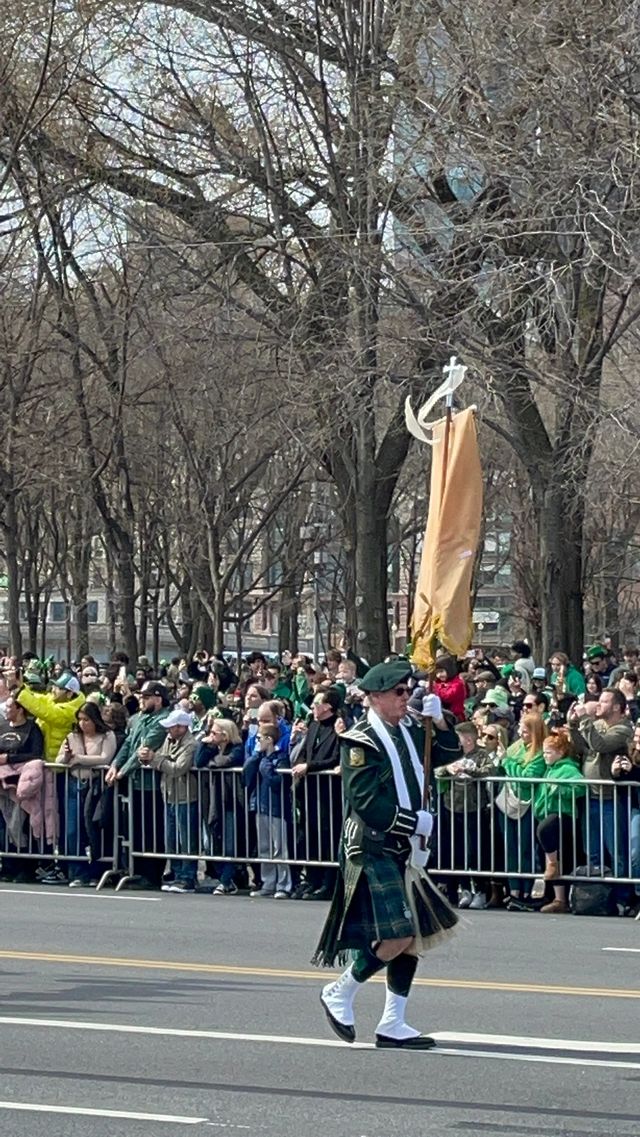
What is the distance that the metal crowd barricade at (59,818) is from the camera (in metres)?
16.3

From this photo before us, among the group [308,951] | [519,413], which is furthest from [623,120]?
[308,951]

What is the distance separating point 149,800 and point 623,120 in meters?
8.12

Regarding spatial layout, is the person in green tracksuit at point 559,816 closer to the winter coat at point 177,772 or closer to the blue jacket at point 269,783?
the blue jacket at point 269,783

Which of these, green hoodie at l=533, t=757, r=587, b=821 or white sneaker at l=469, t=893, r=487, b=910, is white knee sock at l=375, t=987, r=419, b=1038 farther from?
white sneaker at l=469, t=893, r=487, b=910

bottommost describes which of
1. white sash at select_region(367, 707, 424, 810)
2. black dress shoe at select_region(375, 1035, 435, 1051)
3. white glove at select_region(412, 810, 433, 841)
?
black dress shoe at select_region(375, 1035, 435, 1051)

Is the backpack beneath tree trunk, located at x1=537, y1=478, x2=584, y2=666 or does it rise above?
beneath

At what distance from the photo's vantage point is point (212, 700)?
67.9 feet

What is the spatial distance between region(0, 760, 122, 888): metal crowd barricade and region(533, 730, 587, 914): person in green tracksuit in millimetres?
3778

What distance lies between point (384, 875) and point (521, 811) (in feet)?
21.9

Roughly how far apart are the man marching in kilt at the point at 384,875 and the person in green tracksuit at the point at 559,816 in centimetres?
611

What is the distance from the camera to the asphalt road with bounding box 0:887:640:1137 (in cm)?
702

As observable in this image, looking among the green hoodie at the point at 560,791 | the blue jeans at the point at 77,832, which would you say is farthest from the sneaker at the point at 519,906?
the blue jeans at the point at 77,832

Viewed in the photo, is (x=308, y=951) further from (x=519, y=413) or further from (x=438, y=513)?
(x=519, y=413)

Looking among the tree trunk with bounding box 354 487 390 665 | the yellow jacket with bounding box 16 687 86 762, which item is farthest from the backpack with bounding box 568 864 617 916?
the tree trunk with bounding box 354 487 390 665
